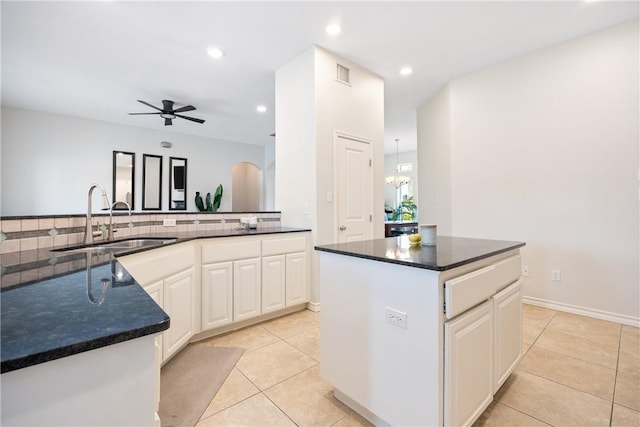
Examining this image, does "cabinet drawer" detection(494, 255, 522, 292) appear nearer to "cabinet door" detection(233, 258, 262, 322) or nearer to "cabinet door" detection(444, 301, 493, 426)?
"cabinet door" detection(444, 301, 493, 426)

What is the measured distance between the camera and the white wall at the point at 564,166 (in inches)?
109

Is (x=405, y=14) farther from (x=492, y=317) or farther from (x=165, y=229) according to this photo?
(x=165, y=229)

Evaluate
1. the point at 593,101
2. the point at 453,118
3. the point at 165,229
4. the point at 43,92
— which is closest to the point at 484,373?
the point at 165,229

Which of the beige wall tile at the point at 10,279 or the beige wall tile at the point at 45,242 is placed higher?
the beige wall tile at the point at 45,242

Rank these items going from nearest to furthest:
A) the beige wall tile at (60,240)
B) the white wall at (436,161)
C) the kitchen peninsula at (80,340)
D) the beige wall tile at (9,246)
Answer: the kitchen peninsula at (80,340) → the beige wall tile at (9,246) → the beige wall tile at (60,240) → the white wall at (436,161)

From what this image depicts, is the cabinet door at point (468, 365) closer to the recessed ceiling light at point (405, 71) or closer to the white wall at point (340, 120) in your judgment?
the white wall at point (340, 120)

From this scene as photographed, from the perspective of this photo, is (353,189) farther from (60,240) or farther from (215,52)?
(60,240)

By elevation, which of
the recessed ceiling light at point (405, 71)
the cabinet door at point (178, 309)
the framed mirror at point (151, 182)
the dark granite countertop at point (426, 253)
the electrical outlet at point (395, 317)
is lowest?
the cabinet door at point (178, 309)

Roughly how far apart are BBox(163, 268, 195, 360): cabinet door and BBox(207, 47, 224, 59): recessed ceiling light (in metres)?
2.52

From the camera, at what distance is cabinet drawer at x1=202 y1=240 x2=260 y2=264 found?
8.21ft

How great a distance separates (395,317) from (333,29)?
9.24 ft

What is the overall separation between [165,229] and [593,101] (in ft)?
14.8

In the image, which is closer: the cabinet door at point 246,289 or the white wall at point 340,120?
the cabinet door at point 246,289

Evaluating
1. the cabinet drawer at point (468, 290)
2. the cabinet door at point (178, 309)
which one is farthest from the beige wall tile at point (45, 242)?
the cabinet drawer at point (468, 290)
